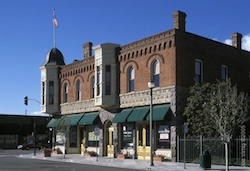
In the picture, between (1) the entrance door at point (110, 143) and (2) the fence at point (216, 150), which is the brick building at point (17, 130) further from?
(2) the fence at point (216, 150)

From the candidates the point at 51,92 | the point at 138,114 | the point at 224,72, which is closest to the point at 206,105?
the point at 138,114

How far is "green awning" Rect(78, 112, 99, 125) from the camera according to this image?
3372cm

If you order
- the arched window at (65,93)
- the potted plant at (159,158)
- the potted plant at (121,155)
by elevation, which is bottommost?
the potted plant at (121,155)

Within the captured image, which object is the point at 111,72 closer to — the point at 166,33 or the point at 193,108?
the point at 166,33

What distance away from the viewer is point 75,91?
125ft

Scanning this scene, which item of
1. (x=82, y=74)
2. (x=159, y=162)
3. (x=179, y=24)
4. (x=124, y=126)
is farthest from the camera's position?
(x=82, y=74)

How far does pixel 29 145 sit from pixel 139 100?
34.0 metres

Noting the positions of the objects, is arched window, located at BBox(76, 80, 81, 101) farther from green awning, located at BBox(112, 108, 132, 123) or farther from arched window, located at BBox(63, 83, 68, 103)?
green awning, located at BBox(112, 108, 132, 123)

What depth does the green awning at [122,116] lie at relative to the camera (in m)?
29.7

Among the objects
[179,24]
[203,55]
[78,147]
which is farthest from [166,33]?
[78,147]

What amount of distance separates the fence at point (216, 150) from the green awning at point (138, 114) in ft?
11.1

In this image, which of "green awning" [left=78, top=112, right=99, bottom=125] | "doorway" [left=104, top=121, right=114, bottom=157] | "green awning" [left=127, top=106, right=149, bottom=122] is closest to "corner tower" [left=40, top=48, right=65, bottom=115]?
"green awning" [left=78, top=112, right=99, bottom=125]

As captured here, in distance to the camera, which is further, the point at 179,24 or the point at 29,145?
the point at 29,145

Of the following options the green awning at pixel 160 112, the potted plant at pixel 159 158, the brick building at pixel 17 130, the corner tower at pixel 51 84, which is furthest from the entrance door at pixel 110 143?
A: the brick building at pixel 17 130
